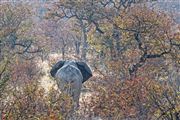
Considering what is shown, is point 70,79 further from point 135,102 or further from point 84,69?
point 135,102

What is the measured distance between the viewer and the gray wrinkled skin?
66.1 ft

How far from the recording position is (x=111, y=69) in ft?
86.3

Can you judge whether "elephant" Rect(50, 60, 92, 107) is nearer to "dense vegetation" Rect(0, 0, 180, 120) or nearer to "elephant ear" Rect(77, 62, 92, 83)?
"elephant ear" Rect(77, 62, 92, 83)

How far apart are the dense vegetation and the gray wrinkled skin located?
947 millimetres

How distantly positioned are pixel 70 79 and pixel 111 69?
20.9 ft

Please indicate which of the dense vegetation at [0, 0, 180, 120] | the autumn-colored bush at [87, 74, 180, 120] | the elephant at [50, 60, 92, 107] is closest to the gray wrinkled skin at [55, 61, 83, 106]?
the elephant at [50, 60, 92, 107]

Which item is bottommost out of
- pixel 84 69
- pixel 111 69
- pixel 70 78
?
pixel 111 69

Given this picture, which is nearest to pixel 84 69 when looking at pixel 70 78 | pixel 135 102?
pixel 70 78

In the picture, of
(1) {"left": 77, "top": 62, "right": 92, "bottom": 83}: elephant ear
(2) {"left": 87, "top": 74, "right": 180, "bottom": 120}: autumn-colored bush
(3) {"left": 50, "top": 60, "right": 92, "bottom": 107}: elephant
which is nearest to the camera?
(2) {"left": 87, "top": 74, "right": 180, "bottom": 120}: autumn-colored bush

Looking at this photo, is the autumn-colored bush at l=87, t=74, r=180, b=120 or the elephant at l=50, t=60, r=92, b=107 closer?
the autumn-colored bush at l=87, t=74, r=180, b=120

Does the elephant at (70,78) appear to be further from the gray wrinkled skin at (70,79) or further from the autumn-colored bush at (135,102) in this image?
the autumn-colored bush at (135,102)

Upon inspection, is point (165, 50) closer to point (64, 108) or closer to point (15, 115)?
point (64, 108)

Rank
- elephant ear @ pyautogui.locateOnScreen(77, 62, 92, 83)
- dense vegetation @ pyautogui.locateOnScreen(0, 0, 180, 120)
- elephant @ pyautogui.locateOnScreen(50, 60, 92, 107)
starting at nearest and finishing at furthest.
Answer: dense vegetation @ pyautogui.locateOnScreen(0, 0, 180, 120), elephant @ pyautogui.locateOnScreen(50, 60, 92, 107), elephant ear @ pyautogui.locateOnScreen(77, 62, 92, 83)

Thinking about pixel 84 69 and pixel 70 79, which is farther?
pixel 84 69
